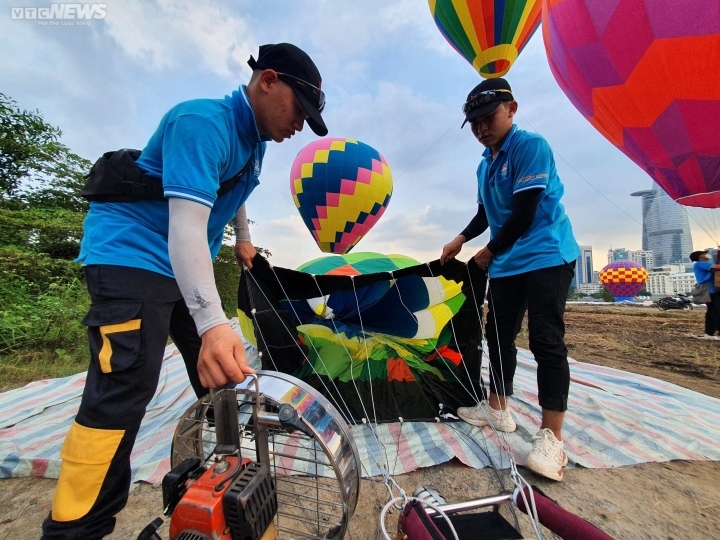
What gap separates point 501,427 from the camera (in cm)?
201

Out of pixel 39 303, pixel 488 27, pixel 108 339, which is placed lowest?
pixel 39 303

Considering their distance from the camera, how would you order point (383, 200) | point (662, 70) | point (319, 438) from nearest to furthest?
point (319, 438) → point (662, 70) → point (383, 200)

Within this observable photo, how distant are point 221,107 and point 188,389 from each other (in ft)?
7.80

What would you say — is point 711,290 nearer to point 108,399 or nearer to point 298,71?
point 298,71

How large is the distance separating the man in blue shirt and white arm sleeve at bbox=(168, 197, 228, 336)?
7.31 meters

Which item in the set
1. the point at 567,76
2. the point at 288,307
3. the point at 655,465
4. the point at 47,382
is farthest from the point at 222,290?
the point at 655,465

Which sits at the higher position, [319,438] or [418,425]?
[319,438]

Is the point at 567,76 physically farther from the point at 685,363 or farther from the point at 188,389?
the point at 188,389

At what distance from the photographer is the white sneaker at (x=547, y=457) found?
1.55 metres

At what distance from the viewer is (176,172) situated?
85 cm

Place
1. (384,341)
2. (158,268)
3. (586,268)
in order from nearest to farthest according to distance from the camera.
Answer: (158,268) < (384,341) < (586,268)

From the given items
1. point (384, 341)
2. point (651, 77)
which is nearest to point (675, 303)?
point (651, 77)

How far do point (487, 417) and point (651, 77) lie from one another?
3.41 meters

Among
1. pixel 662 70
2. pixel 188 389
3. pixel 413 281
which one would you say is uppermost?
pixel 662 70
